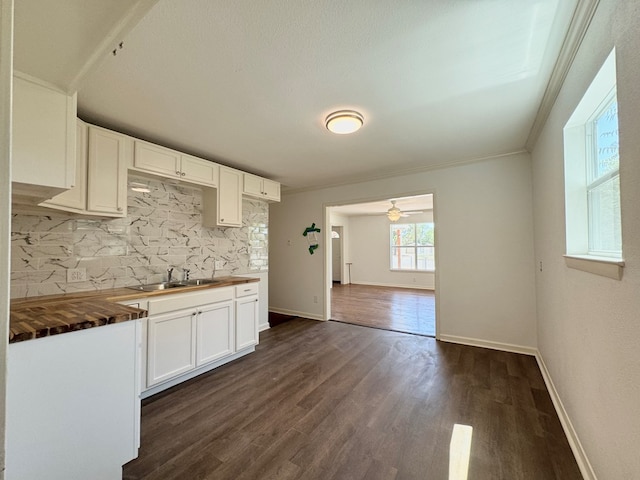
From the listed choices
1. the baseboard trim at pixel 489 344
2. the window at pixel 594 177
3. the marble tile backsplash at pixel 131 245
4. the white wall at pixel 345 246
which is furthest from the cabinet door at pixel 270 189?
the white wall at pixel 345 246

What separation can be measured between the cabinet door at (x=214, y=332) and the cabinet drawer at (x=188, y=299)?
0.23 ft

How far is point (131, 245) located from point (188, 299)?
2.86 feet

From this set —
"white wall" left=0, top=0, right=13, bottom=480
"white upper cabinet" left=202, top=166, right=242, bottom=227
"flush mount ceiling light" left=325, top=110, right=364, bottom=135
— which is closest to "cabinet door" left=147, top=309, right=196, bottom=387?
"white upper cabinet" left=202, top=166, right=242, bottom=227

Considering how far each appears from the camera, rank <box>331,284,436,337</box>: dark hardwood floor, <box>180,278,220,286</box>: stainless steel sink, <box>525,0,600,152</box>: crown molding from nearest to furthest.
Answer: <box>525,0,600,152</box>: crown molding < <box>180,278,220,286</box>: stainless steel sink < <box>331,284,436,337</box>: dark hardwood floor

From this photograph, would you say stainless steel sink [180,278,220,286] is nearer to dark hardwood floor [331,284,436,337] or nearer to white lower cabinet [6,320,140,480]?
white lower cabinet [6,320,140,480]

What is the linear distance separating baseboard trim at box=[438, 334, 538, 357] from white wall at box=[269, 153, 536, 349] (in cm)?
2

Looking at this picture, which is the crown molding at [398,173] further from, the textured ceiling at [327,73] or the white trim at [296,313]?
the white trim at [296,313]

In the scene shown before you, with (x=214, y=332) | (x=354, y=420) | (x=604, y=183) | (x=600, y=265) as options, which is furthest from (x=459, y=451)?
(x=214, y=332)

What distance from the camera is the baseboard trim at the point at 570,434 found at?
56.9 inches

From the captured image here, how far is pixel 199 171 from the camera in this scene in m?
3.05

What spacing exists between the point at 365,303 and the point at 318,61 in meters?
5.18

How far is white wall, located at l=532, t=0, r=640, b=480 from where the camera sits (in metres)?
0.98

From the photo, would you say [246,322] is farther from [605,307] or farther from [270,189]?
[605,307]

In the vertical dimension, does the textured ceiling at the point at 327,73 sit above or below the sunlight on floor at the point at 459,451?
above
